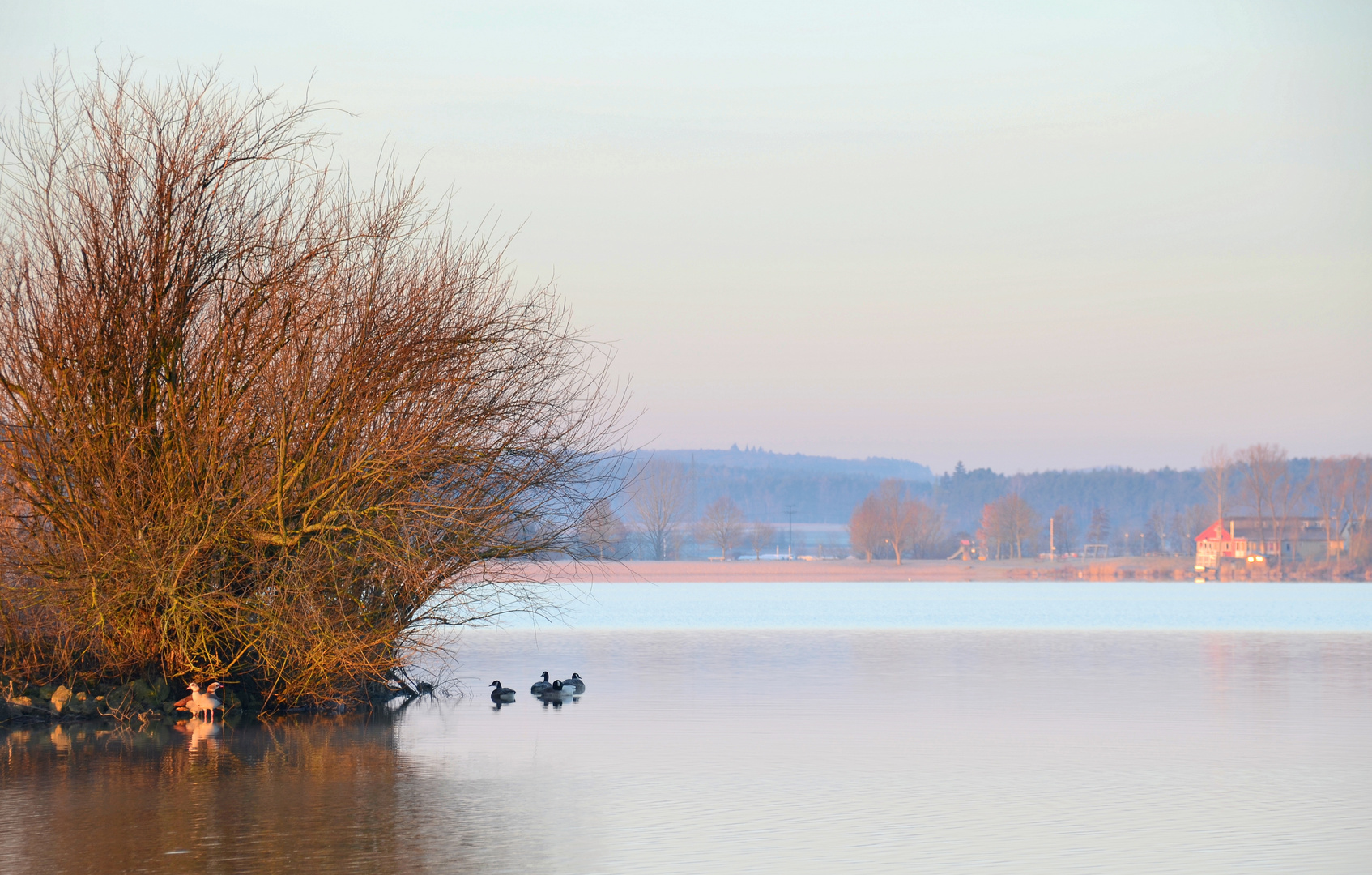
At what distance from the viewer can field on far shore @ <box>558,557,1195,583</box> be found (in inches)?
4934

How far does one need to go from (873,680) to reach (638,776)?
10.5 meters

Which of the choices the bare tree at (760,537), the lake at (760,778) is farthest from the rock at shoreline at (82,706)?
the bare tree at (760,537)

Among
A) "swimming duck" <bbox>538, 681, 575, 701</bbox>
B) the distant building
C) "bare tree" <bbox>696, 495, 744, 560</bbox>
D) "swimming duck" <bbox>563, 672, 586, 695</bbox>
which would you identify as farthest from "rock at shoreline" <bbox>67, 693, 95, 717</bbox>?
"bare tree" <bbox>696, 495, 744, 560</bbox>

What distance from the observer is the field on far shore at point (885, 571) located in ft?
411

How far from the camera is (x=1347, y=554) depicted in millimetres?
130000

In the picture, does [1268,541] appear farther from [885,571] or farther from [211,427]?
[211,427]

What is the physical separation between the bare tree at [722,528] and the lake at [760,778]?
140801 millimetres

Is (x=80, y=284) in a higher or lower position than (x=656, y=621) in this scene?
higher

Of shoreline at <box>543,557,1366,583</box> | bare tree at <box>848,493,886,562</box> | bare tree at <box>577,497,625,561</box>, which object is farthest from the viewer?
bare tree at <box>848,493,886,562</box>

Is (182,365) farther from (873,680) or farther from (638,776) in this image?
(873,680)

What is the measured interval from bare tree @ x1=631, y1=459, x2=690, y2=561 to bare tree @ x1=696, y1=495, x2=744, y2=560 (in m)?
15.4

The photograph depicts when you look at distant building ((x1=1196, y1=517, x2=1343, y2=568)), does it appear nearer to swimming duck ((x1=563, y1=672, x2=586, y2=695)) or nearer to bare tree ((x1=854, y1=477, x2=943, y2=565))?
bare tree ((x1=854, y1=477, x2=943, y2=565))

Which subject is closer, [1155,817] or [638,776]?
[1155,817]

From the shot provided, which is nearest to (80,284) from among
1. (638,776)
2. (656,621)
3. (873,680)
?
(638,776)
